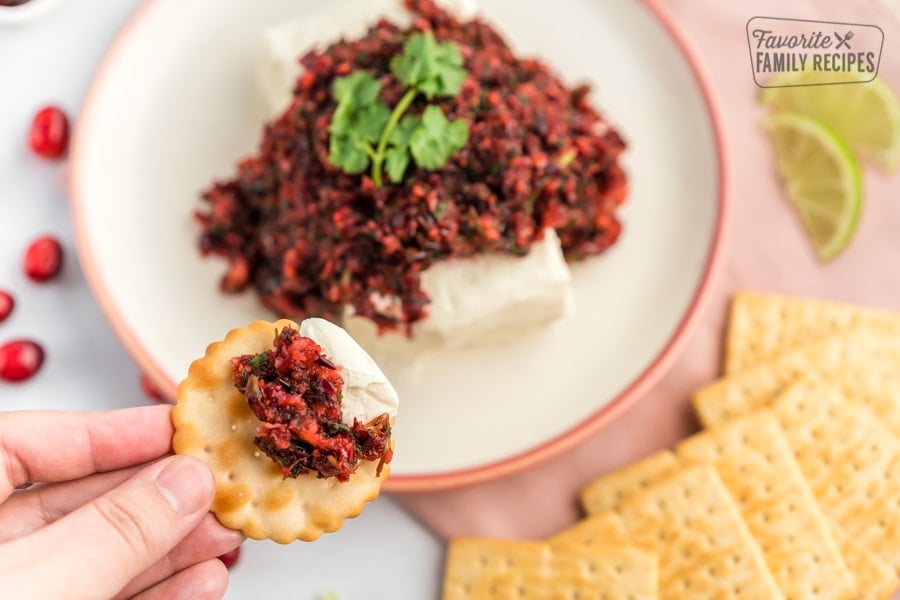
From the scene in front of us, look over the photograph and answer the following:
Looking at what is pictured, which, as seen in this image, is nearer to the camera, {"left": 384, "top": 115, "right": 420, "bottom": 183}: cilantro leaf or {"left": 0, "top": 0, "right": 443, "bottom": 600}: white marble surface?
{"left": 384, "top": 115, "right": 420, "bottom": 183}: cilantro leaf

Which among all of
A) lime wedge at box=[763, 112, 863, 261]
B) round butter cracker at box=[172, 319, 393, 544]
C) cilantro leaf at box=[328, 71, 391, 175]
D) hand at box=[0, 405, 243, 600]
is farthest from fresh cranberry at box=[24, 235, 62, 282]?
lime wedge at box=[763, 112, 863, 261]

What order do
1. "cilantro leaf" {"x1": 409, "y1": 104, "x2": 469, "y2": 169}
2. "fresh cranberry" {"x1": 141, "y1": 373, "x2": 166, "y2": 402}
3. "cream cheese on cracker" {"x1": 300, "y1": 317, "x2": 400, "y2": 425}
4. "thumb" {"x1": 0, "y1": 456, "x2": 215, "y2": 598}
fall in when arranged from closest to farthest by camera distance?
1. "thumb" {"x1": 0, "y1": 456, "x2": 215, "y2": 598}
2. "cream cheese on cracker" {"x1": 300, "y1": 317, "x2": 400, "y2": 425}
3. "cilantro leaf" {"x1": 409, "y1": 104, "x2": 469, "y2": 169}
4. "fresh cranberry" {"x1": 141, "y1": 373, "x2": 166, "y2": 402}

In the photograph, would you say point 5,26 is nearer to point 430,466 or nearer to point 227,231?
point 227,231

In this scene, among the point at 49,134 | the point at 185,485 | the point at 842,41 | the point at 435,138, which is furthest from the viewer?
the point at 49,134

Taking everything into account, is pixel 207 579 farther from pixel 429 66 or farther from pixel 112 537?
pixel 429 66

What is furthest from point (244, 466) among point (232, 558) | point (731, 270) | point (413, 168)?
point (731, 270)

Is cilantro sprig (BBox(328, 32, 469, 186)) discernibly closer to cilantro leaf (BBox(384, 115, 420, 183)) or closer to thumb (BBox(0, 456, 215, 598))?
cilantro leaf (BBox(384, 115, 420, 183))

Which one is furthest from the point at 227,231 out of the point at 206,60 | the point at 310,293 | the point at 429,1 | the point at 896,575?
the point at 896,575
